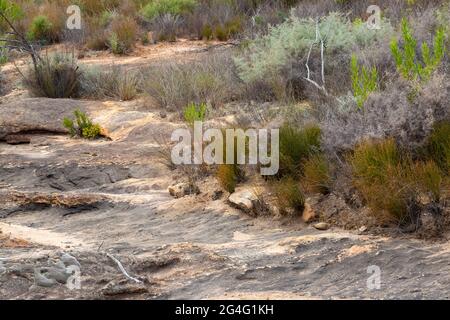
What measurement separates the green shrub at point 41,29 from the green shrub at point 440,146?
13.1m

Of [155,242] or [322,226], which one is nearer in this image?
[322,226]

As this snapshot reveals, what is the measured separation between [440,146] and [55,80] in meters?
8.11

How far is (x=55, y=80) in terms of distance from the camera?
41.8 feet

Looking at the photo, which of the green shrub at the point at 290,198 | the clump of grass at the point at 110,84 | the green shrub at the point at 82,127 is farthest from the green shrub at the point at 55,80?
the green shrub at the point at 290,198

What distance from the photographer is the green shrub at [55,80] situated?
12.6 meters

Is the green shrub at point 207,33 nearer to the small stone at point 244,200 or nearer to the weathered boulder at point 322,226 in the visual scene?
the small stone at point 244,200

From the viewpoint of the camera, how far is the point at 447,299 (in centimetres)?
417

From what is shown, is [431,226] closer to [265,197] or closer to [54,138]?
[265,197]

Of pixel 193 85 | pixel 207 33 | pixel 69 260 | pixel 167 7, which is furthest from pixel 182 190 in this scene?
pixel 167 7

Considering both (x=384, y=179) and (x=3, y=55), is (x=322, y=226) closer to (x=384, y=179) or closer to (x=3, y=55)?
(x=384, y=179)

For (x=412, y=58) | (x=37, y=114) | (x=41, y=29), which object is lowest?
(x=37, y=114)
